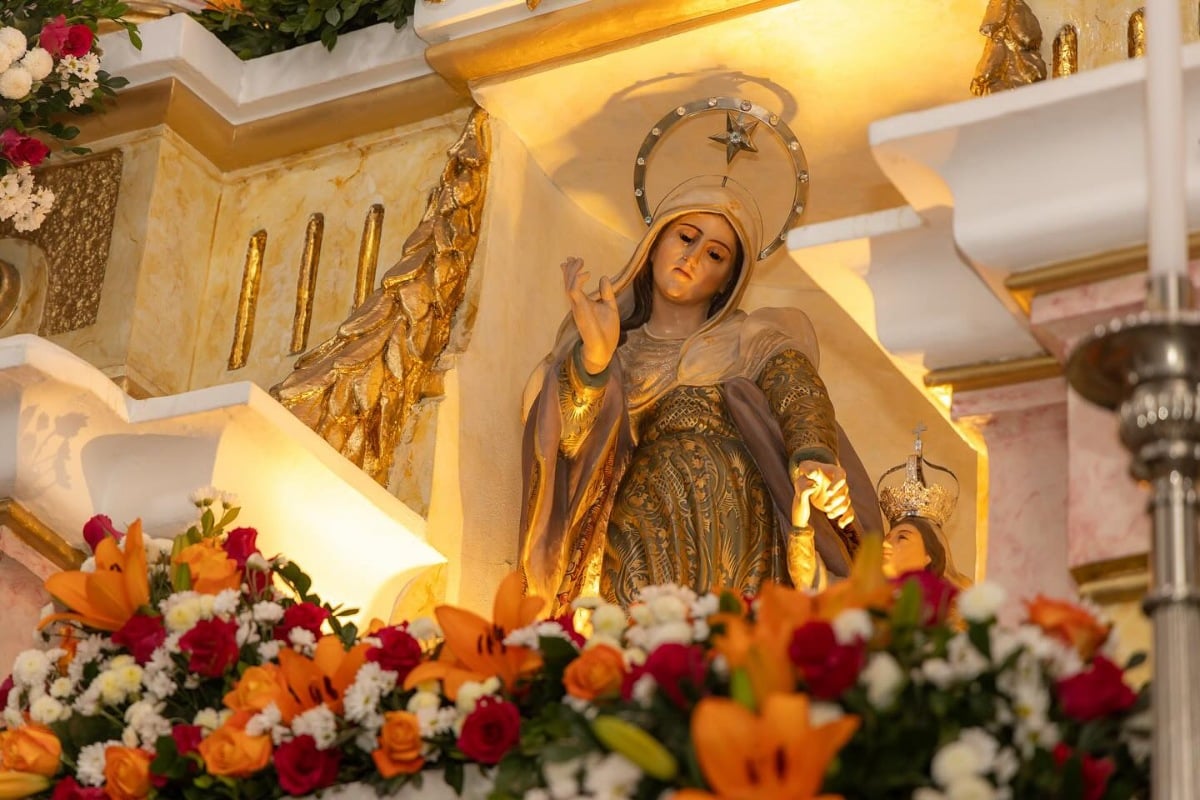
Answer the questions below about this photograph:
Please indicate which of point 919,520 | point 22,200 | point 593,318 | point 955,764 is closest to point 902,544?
point 919,520

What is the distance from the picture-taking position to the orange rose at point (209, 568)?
3.41 meters

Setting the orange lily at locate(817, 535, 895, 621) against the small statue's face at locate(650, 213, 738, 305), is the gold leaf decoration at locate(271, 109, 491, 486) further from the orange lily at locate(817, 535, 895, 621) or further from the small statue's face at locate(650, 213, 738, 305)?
the orange lily at locate(817, 535, 895, 621)

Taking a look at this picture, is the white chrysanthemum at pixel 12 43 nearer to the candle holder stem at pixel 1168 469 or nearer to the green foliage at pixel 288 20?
the green foliage at pixel 288 20

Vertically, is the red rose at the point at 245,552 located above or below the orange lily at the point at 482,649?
above

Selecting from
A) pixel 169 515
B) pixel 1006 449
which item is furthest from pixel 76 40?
pixel 1006 449

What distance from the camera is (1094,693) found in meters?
2.52

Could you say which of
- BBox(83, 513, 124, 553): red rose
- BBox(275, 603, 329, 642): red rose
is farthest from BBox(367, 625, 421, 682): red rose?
BBox(83, 513, 124, 553): red rose

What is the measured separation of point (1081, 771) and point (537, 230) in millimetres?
2914

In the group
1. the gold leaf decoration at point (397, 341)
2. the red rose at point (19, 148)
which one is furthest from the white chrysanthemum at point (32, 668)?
→ the red rose at point (19, 148)

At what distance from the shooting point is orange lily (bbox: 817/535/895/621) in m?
2.62

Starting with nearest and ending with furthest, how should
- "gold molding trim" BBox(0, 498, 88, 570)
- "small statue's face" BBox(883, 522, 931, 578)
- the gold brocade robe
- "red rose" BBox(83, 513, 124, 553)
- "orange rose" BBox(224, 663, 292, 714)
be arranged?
"orange rose" BBox(224, 663, 292, 714)
"red rose" BBox(83, 513, 124, 553)
"gold molding trim" BBox(0, 498, 88, 570)
"small statue's face" BBox(883, 522, 931, 578)
the gold brocade robe

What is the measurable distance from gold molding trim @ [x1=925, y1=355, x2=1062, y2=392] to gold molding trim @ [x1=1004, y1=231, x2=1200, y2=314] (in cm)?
17

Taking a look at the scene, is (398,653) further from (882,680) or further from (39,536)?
(39,536)

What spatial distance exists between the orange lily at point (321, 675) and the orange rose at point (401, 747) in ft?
0.53
